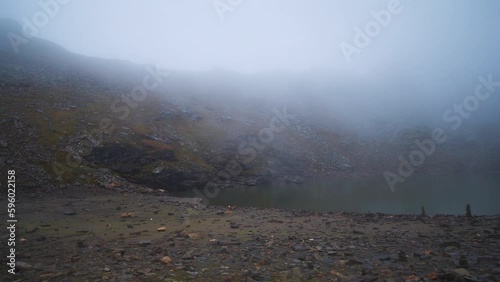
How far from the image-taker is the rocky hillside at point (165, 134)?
43.1m

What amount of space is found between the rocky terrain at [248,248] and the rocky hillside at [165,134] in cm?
2277

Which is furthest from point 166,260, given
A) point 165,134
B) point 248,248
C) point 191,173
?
point 165,134

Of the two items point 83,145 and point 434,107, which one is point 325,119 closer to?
point 434,107

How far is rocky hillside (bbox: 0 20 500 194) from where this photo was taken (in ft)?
141

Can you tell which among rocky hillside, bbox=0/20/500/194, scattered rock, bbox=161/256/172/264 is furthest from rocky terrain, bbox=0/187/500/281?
rocky hillside, bbox=0/20/500/194

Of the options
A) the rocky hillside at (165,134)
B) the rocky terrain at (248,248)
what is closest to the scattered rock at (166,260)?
the rocky terrain at (248,248)

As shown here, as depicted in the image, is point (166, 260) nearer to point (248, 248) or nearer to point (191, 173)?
point (248, 248)

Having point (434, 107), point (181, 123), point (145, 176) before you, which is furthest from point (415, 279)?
point (434, 107)

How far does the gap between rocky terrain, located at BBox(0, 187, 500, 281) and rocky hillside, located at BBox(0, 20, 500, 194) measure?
896 inches

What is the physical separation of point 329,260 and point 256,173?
54.6m

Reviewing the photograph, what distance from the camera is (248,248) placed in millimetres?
13742

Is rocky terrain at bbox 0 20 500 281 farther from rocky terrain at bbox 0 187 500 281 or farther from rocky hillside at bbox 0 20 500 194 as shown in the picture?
rocky hillside at bbox 0 20 500 194

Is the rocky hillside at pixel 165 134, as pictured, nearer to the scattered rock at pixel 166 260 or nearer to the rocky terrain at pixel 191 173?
the rocky terrain at pixel 191 173

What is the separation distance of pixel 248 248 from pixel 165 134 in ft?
180
